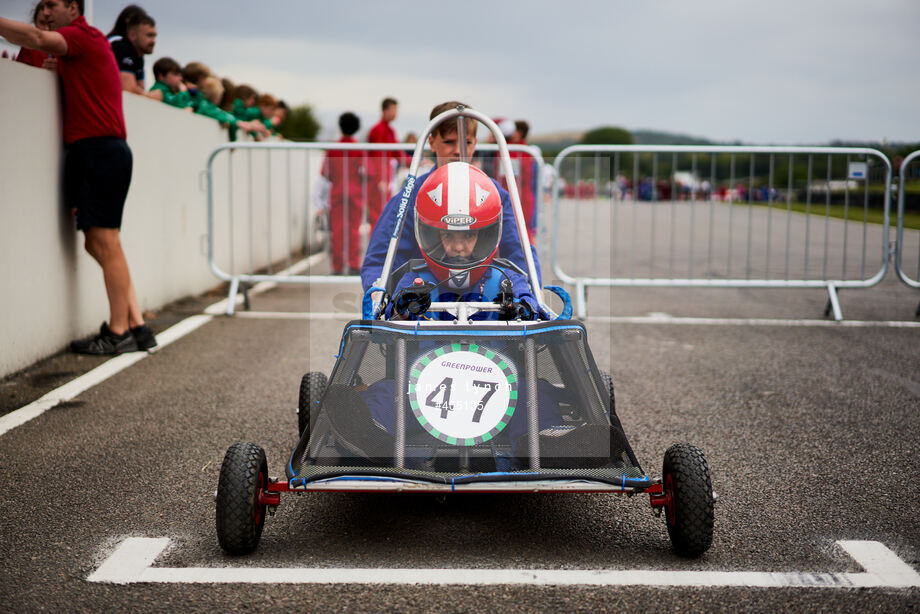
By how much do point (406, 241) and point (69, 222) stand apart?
3.12 meters

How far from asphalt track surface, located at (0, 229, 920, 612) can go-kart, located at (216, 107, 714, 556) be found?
261 mm

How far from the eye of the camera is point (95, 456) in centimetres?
423

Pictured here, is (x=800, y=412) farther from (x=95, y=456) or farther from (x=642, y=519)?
(x=95, y=456)

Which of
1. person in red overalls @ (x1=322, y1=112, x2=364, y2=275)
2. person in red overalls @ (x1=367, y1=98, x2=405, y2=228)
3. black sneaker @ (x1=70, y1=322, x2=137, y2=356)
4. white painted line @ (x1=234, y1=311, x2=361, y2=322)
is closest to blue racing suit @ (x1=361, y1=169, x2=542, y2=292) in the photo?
black sneaker @ (x1=70, y1=322, x2=137, y2=356)

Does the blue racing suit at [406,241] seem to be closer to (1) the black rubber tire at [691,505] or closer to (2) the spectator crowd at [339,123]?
(1) the black rubber tire at [691,505]

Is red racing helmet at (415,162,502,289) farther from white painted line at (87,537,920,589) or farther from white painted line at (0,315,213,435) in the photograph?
white painted line at (0,315,213,435)

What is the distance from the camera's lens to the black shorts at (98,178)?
6.03 meters

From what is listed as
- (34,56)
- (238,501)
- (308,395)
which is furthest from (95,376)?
(238,501)

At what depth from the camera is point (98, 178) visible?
605 centimetres

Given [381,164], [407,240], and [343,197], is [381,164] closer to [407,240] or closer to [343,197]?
[343,197]

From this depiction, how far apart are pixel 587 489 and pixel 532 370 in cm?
47

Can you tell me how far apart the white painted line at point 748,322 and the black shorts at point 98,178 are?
4104 mm

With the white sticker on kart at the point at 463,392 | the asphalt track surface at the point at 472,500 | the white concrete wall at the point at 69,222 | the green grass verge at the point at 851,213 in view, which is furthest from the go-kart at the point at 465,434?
the green grass verge at the point at 851,213

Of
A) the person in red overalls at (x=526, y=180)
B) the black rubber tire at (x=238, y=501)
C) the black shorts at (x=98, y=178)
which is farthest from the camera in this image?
the person in red overalls at (x=526, y=180)
